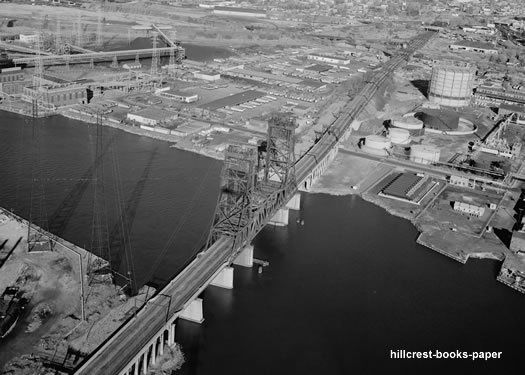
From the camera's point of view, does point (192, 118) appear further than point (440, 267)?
Yes

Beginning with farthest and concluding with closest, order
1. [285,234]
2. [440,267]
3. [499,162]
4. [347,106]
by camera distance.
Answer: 1. [347,106]
2. [499,162]
3. [285,234]
4. [440,267]

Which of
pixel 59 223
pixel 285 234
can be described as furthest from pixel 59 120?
pixel 285 234

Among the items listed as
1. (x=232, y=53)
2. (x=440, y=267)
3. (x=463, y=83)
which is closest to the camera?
(x=440, y=267)

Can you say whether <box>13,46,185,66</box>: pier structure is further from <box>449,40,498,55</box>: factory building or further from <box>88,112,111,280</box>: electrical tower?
<box>449,40,498,55</box>: factory building

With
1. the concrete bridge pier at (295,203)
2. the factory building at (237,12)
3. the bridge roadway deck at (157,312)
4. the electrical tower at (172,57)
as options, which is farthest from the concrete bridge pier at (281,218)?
the factory building at (237,12)

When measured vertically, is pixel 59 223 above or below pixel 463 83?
below

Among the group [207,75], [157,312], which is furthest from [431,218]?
[207,75]

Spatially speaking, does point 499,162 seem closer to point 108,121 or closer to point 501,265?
point 501,265

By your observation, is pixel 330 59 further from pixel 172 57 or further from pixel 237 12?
pixel 237 12
